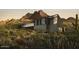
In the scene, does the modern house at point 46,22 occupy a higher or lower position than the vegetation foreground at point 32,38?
higher

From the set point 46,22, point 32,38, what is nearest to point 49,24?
point 46,22

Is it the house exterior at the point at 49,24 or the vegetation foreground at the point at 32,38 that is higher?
the house exterior at the point at 49,24

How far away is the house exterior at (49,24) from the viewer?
5.41 ft

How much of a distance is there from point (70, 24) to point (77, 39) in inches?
7.3

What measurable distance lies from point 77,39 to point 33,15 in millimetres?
563

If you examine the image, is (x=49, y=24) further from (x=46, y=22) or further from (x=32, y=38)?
(x=32, y=38)

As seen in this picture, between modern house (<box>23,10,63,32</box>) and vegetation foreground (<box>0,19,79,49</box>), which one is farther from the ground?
modern house (<box>23,10,63,32</box>)

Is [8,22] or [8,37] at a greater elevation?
[8,22]

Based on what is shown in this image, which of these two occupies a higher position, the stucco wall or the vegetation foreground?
the stucco wall

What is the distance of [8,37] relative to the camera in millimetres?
1646

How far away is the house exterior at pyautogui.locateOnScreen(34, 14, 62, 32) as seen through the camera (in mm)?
1650
